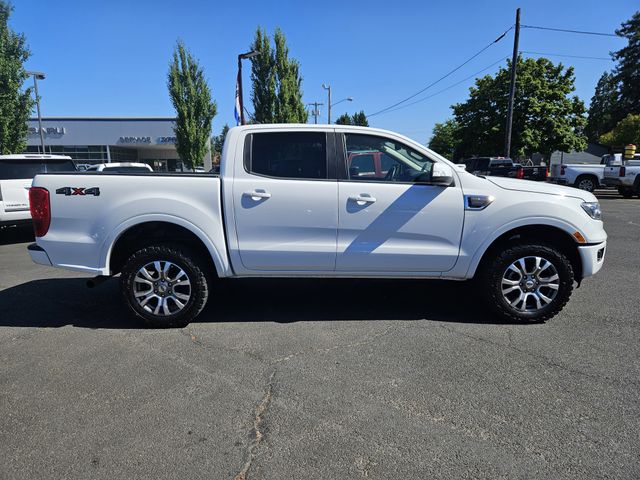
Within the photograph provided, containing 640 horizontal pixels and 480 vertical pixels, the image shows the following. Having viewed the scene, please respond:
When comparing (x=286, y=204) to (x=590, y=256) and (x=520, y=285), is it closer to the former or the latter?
(x=520, y=285)

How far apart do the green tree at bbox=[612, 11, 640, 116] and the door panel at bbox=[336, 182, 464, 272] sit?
214ft

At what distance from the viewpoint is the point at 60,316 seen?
471 cm

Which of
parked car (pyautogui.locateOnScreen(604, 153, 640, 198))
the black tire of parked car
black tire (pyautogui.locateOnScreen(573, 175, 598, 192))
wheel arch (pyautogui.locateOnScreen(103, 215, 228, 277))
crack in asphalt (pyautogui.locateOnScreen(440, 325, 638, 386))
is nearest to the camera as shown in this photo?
crack in asphalt (pyautogui.locateOnScreen(440, 325, 638, 386))

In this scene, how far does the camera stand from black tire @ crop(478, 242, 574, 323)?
4.24 meters

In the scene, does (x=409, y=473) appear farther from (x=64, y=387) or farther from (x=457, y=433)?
(x=64, y=387)

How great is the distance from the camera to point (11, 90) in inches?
665

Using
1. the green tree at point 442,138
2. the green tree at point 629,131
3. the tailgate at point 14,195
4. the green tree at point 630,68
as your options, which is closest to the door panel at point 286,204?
the tailgate at point 14,195

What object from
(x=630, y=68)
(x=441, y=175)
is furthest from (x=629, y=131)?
(x=441, y=175)

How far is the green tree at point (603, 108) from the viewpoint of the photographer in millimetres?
59481

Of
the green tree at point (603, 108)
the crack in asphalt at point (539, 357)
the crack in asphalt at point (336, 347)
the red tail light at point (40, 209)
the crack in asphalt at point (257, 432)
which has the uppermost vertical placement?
the green tree at point (603, 108)

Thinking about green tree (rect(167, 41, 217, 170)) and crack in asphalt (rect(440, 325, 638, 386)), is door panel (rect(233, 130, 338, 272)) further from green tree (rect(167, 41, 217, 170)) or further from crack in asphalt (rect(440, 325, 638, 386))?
green tree (rect(167, 41, 217, 170))

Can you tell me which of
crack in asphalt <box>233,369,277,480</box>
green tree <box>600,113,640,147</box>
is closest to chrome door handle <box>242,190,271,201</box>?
crack in asphalt <box>233,369,277,480</box>

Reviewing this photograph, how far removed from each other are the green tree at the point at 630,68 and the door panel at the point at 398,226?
6529 cm

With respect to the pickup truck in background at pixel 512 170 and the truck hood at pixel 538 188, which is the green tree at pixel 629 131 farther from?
the truck hood at pixel 538 188
